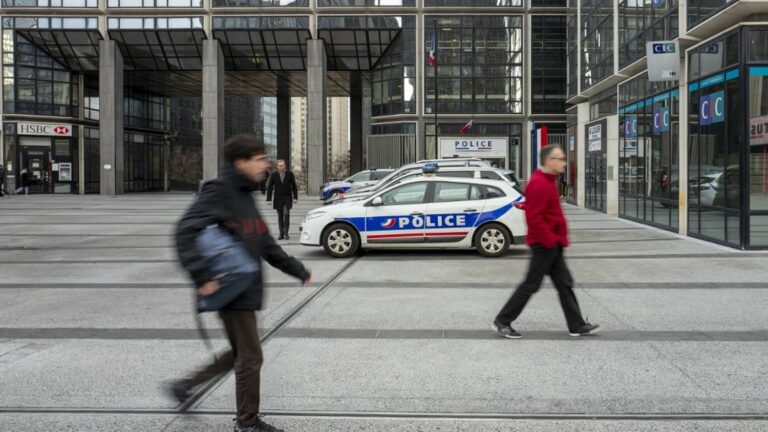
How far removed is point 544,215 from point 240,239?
3.33 meters

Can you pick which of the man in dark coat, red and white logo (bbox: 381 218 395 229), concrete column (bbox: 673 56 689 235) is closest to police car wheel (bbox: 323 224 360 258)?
red and white logo (bbox: 381 218 395 229)

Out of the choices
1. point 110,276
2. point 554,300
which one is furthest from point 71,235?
point 554,300

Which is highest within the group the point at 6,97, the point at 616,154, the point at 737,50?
the point at 6,97

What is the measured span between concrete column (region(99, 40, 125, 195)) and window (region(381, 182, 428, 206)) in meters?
34.5

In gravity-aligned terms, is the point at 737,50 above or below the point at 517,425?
above

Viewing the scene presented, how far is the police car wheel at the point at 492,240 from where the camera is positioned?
13008mm

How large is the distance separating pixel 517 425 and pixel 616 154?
20588mm

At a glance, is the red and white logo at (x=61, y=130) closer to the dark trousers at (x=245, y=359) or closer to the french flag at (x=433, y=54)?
the french flag at (x=433, y=54)

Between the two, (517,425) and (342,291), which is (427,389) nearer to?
(517,425)

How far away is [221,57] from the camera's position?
43.0m

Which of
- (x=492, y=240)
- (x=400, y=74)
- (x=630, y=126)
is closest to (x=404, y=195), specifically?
(x=492, y=240)

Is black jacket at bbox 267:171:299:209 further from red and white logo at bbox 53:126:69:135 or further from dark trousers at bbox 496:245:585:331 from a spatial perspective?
red and white logo at bbox 53:126:69:135

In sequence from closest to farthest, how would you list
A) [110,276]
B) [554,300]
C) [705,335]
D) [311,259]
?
[705,335] → [554,300] → [110,276] → [311,259]

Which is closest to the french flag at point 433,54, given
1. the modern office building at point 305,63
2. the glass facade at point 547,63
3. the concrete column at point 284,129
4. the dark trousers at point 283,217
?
the modern office building at point 305,63
